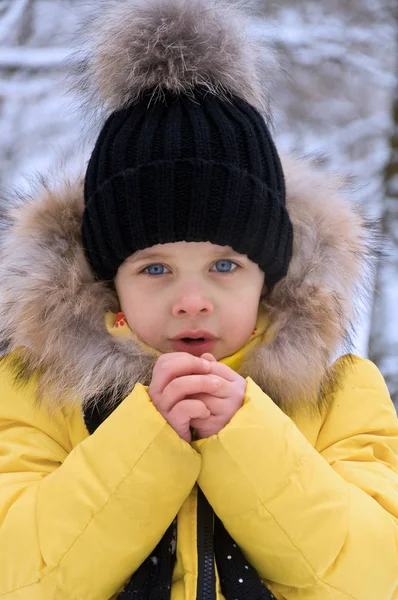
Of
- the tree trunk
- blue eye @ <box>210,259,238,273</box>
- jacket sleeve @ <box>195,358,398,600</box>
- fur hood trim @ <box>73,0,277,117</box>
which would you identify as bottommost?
the tree trunk

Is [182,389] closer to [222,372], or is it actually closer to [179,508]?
[222,372]

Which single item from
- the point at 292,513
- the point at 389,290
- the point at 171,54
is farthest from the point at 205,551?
the point at 389,290

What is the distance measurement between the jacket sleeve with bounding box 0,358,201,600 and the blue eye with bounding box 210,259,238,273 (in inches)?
14.6

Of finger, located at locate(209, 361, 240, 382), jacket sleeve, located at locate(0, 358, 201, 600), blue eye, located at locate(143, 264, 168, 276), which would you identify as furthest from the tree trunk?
jacket sleeve, located at locate(0, 358, 201, 600)

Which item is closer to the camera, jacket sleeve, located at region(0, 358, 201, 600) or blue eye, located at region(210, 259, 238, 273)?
jacket sleeve, located at region(0, 358, 201, 600)

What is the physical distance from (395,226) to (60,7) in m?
2.79

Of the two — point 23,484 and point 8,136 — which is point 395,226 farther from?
point 23,484

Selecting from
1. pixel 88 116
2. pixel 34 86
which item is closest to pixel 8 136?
pixel 34 86

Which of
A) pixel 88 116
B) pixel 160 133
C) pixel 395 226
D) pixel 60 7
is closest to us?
pixel 160 133

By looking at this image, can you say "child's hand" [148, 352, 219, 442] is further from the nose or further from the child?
the nose

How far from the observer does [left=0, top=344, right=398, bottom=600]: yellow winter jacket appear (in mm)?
1362

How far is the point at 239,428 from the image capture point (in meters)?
1.38

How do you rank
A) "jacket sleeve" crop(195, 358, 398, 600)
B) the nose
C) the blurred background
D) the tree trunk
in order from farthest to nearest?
the blurred background < the tree trunk < the nose < "jacket sleeve" crop(195, 358, 398, 600)

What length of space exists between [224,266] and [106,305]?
30 cm
